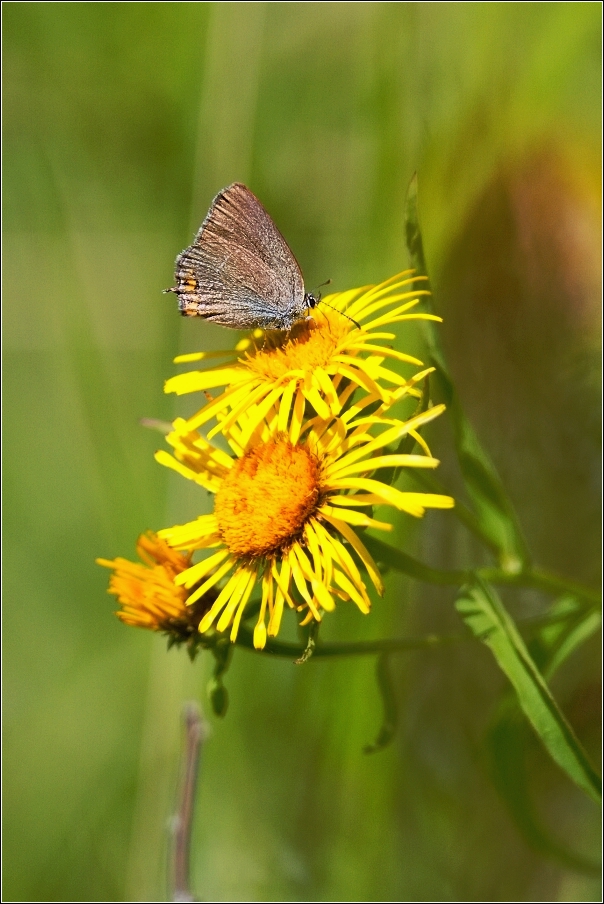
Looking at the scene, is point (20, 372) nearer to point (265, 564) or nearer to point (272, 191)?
point (272, 191)

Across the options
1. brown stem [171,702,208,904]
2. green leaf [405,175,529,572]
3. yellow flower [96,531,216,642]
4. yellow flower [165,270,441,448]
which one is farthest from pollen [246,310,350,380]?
brown stem [171,702,208,904]

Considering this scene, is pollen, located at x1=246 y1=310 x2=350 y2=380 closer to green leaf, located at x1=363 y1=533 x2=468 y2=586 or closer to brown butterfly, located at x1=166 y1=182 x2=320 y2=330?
brown butterfly, located at x1=166 y1=182 x2=320 y2=330

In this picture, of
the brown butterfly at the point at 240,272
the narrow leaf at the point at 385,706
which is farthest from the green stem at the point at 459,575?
the brown butterfly at the point at 240,272

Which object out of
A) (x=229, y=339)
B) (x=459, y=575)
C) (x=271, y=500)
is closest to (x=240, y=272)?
(x=271, y=500)

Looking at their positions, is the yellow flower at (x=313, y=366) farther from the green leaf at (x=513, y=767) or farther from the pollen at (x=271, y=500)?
the green leaf at (x=513, y=767)

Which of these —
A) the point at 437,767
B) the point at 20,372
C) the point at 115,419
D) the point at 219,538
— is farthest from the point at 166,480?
the point at 219,538

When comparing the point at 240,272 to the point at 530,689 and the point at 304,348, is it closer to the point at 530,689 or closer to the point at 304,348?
the point at 304,348
